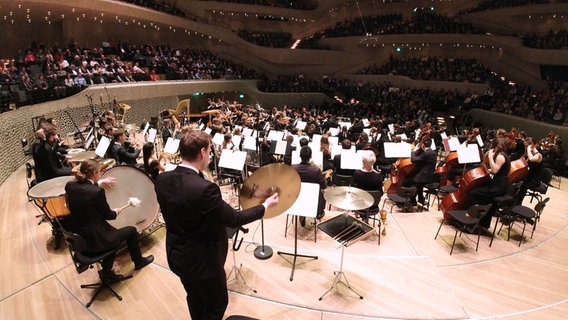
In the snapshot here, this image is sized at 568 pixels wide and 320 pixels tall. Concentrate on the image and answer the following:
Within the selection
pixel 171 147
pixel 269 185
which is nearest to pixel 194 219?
pixel 269 185

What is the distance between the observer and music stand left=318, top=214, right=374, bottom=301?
4094 mm

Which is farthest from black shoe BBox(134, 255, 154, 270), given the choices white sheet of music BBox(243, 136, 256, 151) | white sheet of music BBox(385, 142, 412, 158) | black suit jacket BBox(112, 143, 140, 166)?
white sheet of music BBox(385, 142, 412, 158)

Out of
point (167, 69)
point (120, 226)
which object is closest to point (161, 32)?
point (167, 69)

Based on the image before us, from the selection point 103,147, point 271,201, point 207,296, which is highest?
point 271,201

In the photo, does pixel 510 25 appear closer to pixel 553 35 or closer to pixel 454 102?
pixel 553 35

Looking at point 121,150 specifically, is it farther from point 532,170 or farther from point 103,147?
point 532,170

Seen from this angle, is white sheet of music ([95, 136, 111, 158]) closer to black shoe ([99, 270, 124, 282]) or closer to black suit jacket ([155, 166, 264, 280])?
black shoe ([99, 270, 124, 282])

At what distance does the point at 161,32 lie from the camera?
24.6 metres

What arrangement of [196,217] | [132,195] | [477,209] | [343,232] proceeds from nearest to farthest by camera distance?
[196,217] → [343,232] → [132,195] → [477,209]

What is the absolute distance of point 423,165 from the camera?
7.48m

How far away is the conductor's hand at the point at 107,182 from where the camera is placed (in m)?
4.37

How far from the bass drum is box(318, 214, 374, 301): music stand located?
2625 millimetres

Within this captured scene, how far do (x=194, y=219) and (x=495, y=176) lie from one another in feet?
19.2

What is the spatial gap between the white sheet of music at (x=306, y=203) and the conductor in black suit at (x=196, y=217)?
1.34 metres
